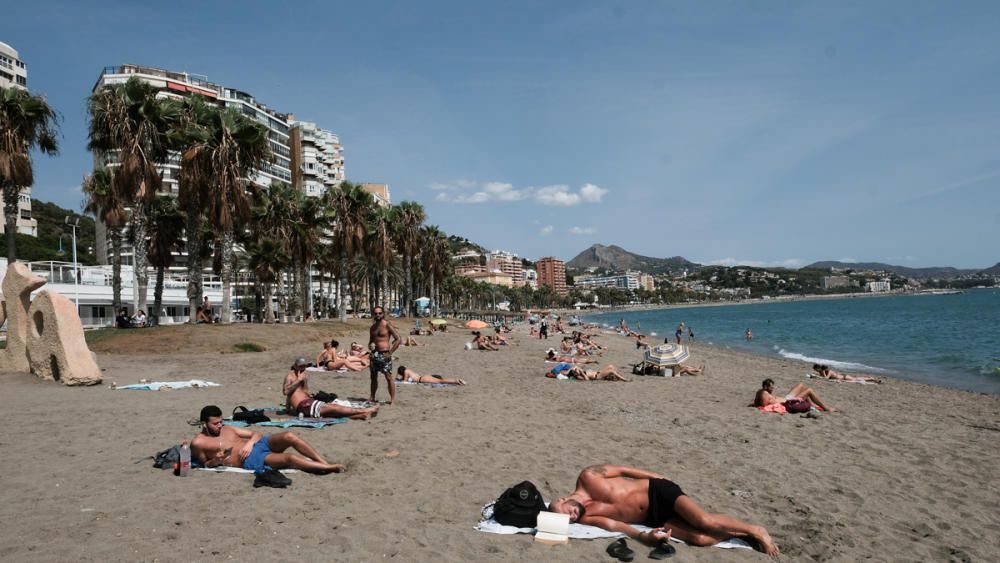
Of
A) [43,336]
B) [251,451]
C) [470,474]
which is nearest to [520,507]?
[470,474]

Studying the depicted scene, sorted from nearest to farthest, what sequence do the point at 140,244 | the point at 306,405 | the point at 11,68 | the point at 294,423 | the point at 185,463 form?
the point at 185,463, the point at 294,423, the point at 306,405, the point at 140,244, the point at 11,68

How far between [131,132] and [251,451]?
22.2 m

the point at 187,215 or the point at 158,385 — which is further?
the point at 187,215

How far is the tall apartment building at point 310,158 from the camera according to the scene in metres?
82.7

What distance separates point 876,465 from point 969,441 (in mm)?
2868

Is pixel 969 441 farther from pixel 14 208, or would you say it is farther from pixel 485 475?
pixel 14 208

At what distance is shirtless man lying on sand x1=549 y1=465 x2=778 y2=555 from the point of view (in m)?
4.57

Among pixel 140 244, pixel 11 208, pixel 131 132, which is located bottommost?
pixel 140 244

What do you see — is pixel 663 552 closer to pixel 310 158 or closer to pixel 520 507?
pixel 520 507

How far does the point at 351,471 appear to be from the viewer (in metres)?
6.12

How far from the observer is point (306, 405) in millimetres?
8797

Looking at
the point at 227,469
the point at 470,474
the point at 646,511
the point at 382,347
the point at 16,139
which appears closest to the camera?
the point at 646,511

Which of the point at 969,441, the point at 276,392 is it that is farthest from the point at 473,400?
the point at 969,441

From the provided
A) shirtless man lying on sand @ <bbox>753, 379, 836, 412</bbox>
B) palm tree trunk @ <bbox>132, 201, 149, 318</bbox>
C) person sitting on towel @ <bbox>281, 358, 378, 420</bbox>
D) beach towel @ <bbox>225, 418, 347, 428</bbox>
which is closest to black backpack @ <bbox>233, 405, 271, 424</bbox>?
beach towel @ <bbox>225, 418, 347, 428</bbox>
